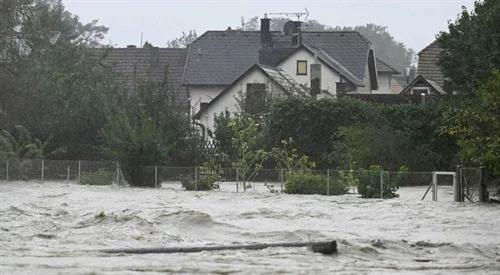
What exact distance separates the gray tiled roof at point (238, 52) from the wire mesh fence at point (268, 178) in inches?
1205

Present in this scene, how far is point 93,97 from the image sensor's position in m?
61.8

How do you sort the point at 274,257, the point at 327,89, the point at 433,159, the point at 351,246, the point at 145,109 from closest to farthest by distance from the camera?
the point at 274,257 → the point at 351,246 → the point at 433,159 → the point at 145,109 → the point at 327,89

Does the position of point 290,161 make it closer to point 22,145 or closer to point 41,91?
point 22,145

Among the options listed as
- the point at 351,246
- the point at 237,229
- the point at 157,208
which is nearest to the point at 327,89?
the point at 157,208

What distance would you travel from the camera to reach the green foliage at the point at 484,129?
37.7m

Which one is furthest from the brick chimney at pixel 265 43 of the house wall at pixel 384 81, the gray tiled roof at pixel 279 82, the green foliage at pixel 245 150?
the green foliage at pixel 245 150

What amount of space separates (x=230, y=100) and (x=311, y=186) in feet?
96.0

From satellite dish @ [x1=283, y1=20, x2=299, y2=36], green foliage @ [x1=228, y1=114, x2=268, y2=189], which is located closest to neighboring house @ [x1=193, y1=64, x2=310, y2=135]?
green foliage @ [x1=228, y1=114, x2=268, y2=189]

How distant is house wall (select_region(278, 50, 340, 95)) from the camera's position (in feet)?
271

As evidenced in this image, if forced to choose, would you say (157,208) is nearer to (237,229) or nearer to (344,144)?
(237,229)

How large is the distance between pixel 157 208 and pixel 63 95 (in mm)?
26576

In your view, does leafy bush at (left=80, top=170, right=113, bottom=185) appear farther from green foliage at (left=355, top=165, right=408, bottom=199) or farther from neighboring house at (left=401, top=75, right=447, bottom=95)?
neighboring house at (left=401, top=75, right=447, bottom=95)

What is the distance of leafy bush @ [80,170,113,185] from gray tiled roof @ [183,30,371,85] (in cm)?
3244

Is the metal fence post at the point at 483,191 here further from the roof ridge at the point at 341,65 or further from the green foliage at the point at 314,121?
the roof ridge at the point at 341,65
